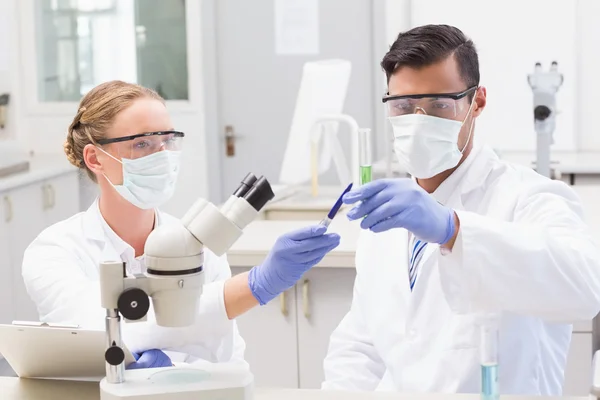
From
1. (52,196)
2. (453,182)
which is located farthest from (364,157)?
(52,196)

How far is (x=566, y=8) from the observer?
15.9 ft

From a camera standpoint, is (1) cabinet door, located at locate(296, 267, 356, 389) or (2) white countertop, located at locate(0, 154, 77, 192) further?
(2) white countertop, located at locate(0, 154, 77, 192)

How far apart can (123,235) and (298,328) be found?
92 centimetres

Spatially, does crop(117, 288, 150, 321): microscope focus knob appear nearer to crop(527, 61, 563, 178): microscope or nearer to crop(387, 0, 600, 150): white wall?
crop(527, 61, 563, 178): microscope

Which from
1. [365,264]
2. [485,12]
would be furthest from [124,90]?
[485,12]

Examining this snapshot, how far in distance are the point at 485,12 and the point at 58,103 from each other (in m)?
2.46

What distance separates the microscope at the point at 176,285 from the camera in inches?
57.1

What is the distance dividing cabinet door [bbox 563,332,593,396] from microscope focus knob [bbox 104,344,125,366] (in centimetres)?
158

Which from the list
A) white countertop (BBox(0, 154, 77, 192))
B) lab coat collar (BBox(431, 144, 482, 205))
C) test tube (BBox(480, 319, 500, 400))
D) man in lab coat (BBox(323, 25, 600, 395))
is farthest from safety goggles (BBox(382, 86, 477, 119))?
white countertop (BBox(0, 154, 77, 192))

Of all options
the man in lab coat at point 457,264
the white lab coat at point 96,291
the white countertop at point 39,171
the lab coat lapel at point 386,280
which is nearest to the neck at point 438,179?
the man in lab coat at point 457,264

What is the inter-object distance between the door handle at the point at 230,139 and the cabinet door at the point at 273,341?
251cm

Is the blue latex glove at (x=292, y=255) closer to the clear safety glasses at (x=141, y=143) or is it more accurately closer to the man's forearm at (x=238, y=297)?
the man's forearm at (x=238, y=297)

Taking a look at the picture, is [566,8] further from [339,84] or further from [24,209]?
[24,209]

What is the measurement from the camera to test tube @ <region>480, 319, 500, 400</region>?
4.70ft
